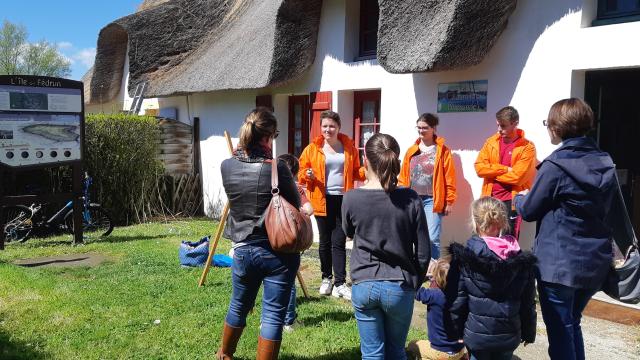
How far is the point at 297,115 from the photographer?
29.0 feet

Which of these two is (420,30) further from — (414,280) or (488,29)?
(414,280)

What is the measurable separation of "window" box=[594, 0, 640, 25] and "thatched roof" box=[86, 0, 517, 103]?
83cm

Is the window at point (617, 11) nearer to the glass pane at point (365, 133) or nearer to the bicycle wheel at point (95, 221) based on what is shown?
the glass pane at point (365, 133)

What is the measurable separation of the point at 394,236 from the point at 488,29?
3.50m

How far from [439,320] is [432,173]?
265cm

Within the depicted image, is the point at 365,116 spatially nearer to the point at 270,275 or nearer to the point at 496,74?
the point at 496,74

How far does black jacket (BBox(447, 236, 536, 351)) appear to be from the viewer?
268cm

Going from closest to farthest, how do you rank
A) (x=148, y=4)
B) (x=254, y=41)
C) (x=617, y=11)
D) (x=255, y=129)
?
1. (x=255, y=129)
2. (x=617, y=11)
3. (x=254, y=41)
4. (x=148, y=4)

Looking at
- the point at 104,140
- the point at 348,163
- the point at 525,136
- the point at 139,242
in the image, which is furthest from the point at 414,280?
the point at 104,140

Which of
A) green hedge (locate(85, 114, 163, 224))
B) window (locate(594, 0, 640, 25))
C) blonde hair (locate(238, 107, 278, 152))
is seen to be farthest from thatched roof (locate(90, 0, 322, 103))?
blonde hair (locate(238, 107, 278, 152))

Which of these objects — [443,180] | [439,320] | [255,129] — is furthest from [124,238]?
[439,320]

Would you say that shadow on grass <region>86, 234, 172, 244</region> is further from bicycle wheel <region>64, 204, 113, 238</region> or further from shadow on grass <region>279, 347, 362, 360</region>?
shadow on grass <region>279, 347, 362, 360</region>

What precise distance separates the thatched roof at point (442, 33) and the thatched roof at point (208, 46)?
7.05 feet

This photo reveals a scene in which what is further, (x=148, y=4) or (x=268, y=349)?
(x=148, y=4)
